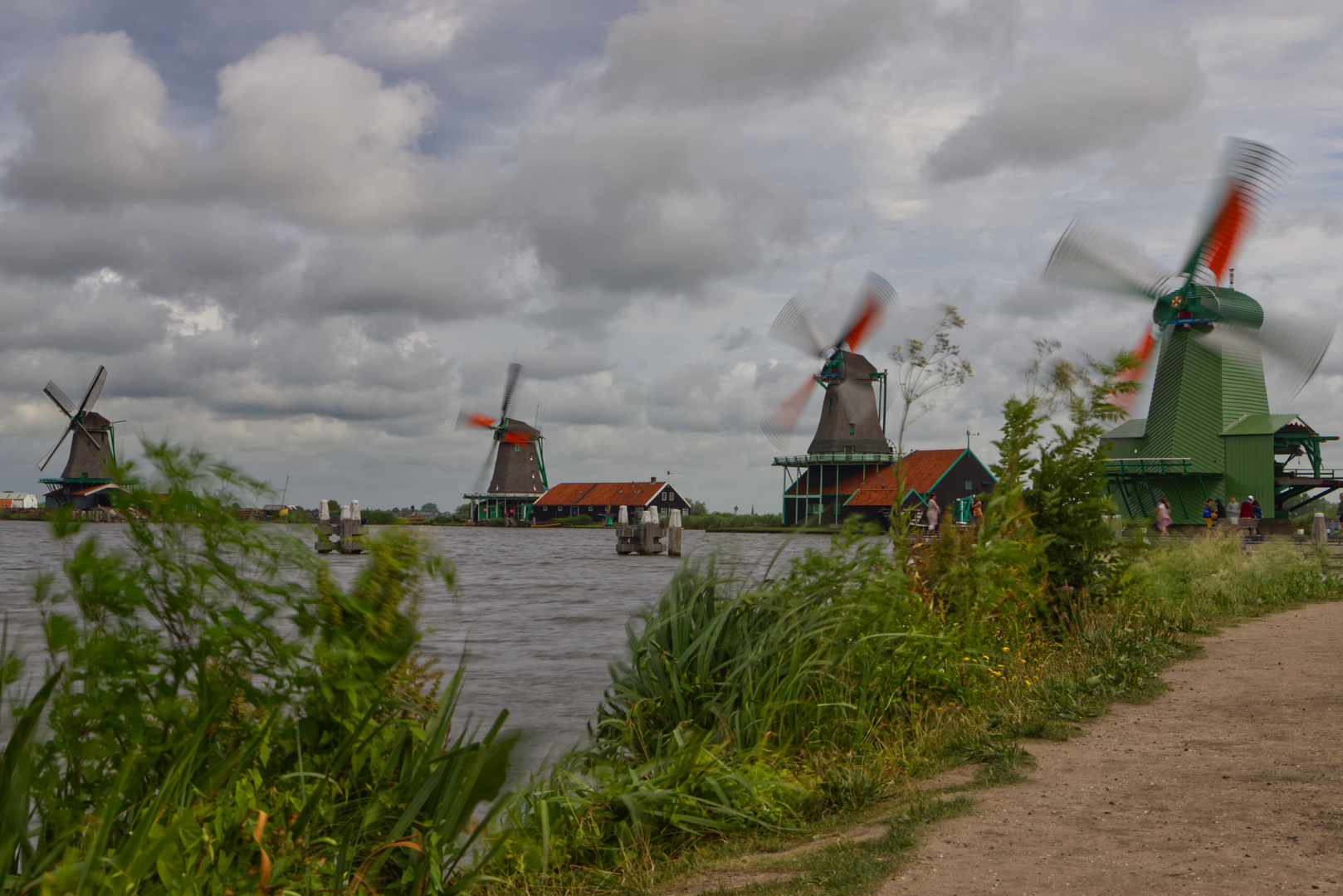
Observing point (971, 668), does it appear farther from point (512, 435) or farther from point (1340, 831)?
point (512, 435)

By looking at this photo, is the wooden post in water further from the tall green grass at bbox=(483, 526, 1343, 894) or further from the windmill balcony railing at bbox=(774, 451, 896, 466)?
the tall green grass at bbox=(483, 526, 1343, 894)

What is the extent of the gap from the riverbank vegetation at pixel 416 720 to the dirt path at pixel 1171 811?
0.25 meters

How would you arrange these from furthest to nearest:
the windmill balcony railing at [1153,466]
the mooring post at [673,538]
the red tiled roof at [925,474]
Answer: the red tiled roof at [925,474]
the mooring post at [673,538]
the windmill balcony railing at [1153,466]

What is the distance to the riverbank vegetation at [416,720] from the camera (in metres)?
3.03

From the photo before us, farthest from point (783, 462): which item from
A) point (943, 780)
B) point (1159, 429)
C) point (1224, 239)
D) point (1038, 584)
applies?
point (943, 780)

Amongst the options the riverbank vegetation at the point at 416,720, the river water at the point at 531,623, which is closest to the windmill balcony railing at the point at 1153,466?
the river water at the point at 531,623

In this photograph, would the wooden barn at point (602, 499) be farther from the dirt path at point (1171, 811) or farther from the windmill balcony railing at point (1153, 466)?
the dirt path at point (1171, 811)

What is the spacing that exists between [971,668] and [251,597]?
4644 mm

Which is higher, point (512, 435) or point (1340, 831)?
point (512, 435)

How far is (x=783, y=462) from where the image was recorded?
56938mm

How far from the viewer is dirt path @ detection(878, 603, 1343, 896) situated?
3350 mm

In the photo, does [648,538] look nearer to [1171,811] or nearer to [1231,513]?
[1231,513]

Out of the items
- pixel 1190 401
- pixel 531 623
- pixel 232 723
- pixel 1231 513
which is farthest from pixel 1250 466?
pixel 232 723

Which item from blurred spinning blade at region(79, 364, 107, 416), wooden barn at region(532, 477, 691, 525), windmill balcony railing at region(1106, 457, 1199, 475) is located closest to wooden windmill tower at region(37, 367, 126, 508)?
blurred spinning blade at region(79, 364, 107, 416)
